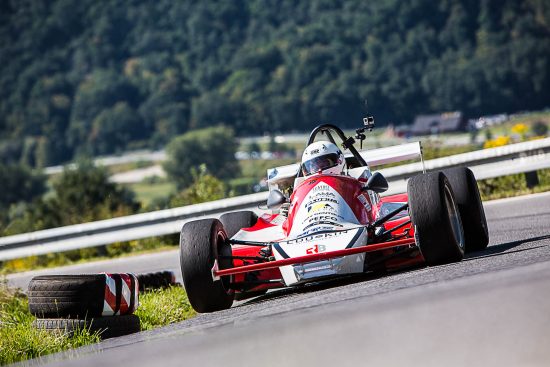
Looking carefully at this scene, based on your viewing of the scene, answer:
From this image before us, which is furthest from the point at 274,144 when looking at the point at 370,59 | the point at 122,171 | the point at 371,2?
the point at 371,2

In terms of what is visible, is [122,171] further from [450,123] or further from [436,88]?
[450,123]

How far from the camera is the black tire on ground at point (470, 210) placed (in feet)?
33.8

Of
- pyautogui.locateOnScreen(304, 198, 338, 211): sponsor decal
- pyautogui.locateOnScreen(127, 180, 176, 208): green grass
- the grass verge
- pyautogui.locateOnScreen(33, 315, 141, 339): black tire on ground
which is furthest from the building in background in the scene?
the grass verge

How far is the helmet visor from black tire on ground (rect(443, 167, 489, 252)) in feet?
3.36

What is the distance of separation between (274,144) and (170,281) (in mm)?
78744

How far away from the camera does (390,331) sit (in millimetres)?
5188

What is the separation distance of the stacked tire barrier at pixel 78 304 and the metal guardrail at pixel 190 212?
8180 millimetres

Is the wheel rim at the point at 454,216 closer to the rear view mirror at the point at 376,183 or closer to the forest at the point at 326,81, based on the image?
the rear view mirror at the point at 376,183

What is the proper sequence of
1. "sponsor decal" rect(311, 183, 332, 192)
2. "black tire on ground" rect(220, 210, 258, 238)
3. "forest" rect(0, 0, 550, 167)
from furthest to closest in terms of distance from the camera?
"forest" rect(0, 0, 550, 167), "black tire on ground" rect(220, 210, 258, 238), "sponsor decal" rect(311, 183, 332, 192)

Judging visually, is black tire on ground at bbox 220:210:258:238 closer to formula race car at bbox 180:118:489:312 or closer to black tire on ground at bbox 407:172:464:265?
formula race car at bbox 180:118:489:312

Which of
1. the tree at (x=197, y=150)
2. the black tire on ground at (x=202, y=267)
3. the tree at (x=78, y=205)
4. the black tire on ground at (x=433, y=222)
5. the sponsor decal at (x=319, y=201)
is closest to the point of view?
the black tire on ground at (x=433, y=222)

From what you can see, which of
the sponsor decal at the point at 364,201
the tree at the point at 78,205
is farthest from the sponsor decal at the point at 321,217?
the tree at the point at 78,205

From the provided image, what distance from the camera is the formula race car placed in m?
8.98

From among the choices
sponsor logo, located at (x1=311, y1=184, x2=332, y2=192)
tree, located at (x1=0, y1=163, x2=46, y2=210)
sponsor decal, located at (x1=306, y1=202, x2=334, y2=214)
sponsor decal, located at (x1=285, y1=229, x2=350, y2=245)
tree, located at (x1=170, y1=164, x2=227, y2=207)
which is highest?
sponsor logo, located at (x1=311, y1=184, x2=332, y2=192)
